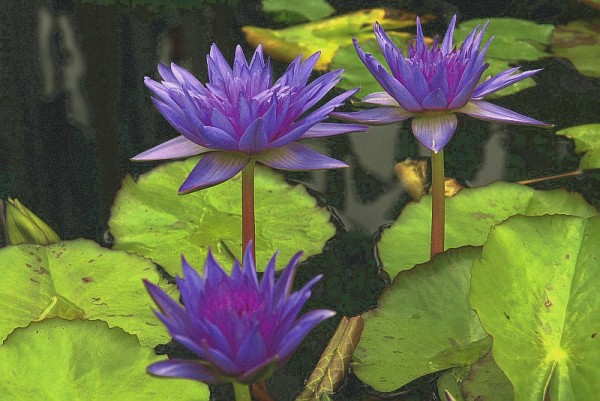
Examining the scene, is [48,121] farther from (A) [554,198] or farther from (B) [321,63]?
(A) [554,198]

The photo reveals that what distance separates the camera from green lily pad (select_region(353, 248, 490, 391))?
A: 1.13 meters

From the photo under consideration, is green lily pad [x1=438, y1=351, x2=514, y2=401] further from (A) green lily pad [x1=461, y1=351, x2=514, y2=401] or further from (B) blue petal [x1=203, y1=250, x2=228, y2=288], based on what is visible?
(B) blue petal [x1=203, y1=250, x2=228, y2=288]

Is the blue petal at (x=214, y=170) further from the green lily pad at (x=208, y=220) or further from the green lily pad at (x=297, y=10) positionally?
the green lily pad at (x=297, y=10)

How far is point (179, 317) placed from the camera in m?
0.77

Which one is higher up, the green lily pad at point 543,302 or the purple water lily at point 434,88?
the purple water lily at point 434,88

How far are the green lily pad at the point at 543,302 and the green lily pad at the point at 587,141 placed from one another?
652 mm

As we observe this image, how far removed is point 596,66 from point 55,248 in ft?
5.24

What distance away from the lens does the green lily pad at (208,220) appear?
56.9 inches

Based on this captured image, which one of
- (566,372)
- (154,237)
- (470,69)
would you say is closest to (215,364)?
(566,372)

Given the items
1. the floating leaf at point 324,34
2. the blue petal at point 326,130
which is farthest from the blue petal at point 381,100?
the floating leaf at point 324,34

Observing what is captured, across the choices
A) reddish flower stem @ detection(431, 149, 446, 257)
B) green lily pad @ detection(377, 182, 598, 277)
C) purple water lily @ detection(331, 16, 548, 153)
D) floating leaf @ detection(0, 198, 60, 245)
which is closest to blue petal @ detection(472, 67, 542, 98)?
purple water lily @ detection(331, 16, 548, 153)

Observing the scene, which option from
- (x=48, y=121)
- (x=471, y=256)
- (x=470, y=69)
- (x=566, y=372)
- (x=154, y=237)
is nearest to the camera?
(x=566, y=372)

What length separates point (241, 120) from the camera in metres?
1.01

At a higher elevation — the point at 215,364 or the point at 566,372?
the point at 215,364
